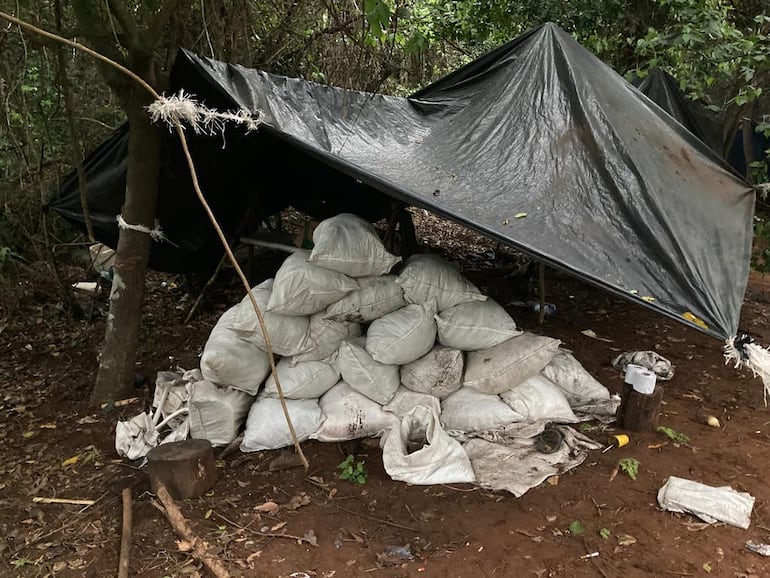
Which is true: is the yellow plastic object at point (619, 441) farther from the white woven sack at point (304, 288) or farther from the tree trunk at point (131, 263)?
the tree trunk at point (131, 263)

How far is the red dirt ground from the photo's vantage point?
6.23ft

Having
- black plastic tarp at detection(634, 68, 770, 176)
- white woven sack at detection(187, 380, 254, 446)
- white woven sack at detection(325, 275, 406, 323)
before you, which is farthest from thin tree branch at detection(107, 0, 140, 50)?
black plastic tarp at detection(634, 68, 770, 176)

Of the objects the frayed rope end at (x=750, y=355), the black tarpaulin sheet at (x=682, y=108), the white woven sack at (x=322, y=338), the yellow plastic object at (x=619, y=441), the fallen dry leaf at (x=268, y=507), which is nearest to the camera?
the frayed rope end at (x=750, y=355)

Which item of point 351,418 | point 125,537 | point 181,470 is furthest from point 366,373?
point 125,537

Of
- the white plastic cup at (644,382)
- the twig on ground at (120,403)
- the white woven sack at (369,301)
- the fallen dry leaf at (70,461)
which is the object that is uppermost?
the white woven sack at (369,301)

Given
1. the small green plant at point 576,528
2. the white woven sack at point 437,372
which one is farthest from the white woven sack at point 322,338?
the small green plant at point 576,528

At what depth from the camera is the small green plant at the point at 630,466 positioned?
2279 mm

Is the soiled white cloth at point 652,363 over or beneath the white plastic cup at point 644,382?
beneath

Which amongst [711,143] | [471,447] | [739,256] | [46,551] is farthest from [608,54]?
[46,551]

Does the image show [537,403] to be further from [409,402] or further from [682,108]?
[682,108]

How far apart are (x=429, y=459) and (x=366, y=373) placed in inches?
20.7

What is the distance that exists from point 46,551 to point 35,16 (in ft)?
8.82

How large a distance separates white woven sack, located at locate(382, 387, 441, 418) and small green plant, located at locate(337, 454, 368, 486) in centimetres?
31

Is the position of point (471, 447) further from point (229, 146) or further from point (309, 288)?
point (229, 146)
